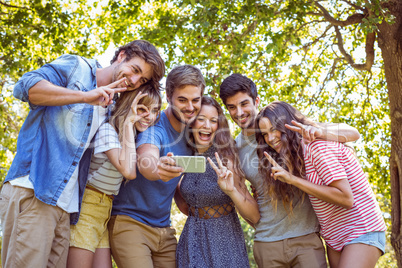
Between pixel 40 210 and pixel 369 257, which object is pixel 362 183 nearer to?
pixel 369 257

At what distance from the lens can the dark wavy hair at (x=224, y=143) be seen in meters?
3.84

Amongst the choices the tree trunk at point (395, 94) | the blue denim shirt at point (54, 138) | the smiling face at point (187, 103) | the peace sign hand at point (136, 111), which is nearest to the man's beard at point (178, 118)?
the smiling face at point (187, 103)

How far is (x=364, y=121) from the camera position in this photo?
9516mm

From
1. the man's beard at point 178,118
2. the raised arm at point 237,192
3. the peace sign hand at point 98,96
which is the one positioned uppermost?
the peace sign hand at point 98,96

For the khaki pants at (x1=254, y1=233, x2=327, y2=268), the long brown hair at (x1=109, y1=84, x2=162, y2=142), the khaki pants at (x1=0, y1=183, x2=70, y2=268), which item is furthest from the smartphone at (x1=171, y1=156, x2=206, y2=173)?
the khaki pants at (x1=254, y1=233, x2=327, y2=268)

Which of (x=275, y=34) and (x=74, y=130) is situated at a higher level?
(x=275, y=34)

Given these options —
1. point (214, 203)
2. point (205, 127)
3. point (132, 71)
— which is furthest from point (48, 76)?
point (214, 203)

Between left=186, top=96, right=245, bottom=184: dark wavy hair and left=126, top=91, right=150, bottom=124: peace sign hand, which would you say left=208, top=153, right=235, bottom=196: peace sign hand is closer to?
left=186, top=96, right=245, bottom=184: dark wavy hair

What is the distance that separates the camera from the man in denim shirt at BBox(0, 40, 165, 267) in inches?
111

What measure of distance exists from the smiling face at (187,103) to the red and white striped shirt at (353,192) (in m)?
1.17

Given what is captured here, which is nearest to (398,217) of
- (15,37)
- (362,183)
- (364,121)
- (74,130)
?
(362,183)

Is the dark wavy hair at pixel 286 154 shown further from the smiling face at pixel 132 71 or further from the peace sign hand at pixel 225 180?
the smiling face at pixel 132 71

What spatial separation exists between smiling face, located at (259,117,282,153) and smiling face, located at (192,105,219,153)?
51cm

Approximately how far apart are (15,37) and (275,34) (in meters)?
5.24
